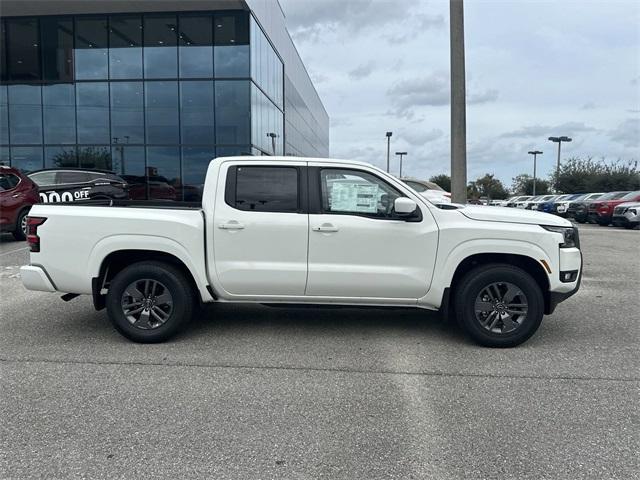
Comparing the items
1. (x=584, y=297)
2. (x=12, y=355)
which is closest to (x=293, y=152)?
(x=584, y=297)

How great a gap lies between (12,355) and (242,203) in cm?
248

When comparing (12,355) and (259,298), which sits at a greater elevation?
(259,298)

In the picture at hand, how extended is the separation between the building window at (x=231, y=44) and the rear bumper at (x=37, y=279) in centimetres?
1663

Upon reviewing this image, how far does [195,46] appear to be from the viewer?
813 inches

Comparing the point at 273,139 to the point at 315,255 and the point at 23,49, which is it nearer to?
the point at 23,49

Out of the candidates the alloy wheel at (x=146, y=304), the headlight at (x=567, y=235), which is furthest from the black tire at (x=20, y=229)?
the headlight at (x=567, y=235)

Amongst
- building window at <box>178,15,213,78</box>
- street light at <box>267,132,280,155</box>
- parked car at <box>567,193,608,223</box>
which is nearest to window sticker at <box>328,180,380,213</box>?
building window at <box>178,15,213,78</box>

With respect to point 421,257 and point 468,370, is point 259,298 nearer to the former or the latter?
point 421,257

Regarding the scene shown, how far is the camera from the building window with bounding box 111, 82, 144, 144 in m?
20.8

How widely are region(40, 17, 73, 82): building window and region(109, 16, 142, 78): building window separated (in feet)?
5.56

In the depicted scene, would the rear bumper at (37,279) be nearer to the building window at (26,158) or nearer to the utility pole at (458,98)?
the utility pole at (458,98)

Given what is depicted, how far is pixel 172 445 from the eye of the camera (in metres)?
3.29

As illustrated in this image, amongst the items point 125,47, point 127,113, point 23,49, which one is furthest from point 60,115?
point 125,47

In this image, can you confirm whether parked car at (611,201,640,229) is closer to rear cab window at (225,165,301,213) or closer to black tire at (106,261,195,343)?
rear cab window at (225,165,301,213)
